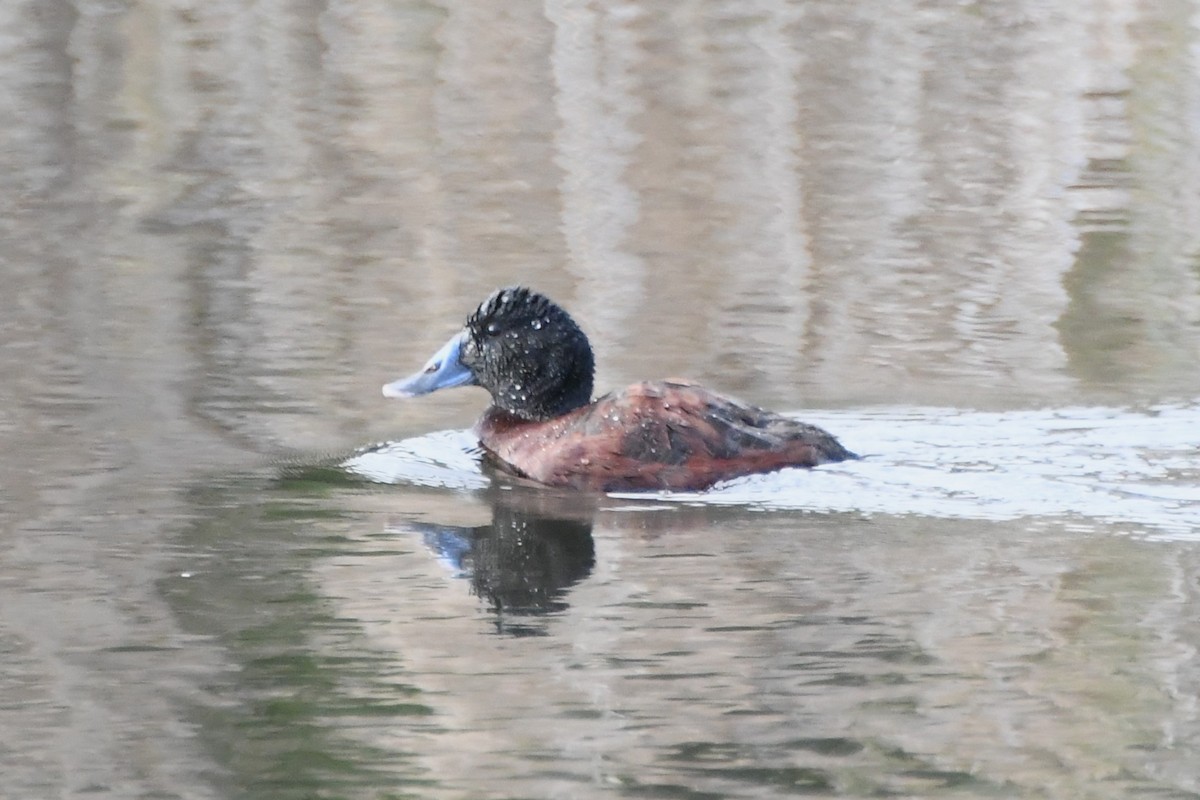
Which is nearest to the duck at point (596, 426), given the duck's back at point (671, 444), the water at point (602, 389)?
the duck's back at point (671, 444)

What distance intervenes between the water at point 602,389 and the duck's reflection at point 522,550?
0.9 inches

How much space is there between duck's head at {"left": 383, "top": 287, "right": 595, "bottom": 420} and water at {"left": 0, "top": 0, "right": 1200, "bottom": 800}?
0.90ft

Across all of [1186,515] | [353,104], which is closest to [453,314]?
[1186,515]

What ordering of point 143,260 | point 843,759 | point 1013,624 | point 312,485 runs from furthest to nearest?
point 143,260 < point 312,485 < point 1013,624 < point 843,759

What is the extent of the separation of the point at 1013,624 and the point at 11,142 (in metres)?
11.6

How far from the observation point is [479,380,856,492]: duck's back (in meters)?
8.18

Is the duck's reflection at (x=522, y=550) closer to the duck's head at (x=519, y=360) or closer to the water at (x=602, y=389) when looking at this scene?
the water at (x=602, y=389)

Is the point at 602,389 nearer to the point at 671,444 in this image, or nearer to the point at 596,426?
the point at 596,426

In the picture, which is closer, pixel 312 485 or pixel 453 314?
pixel 312 485

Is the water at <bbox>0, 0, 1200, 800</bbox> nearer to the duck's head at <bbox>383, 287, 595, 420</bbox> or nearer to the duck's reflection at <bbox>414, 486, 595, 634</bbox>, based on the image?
the duck's reflection at <bbox>414, 486, 595, 634</bbox>

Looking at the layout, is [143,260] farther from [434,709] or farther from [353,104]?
[434,709]

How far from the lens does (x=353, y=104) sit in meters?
17.9

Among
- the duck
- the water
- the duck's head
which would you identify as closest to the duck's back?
the duck

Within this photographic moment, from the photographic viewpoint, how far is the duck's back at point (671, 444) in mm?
8180
